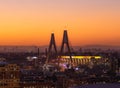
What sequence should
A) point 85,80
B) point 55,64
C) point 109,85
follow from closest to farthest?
1. point 109,85
2. point 85,80
3. point 55,64

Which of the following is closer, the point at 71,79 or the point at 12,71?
the point at 12,71

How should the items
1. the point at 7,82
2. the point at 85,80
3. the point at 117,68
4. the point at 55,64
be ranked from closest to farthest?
the point at 7,82 → the point at 85,80 → the point at 117,68 → the point at 55,64

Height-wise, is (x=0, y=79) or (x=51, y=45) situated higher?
(x=51, y=45)

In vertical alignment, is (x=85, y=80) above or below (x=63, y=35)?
below

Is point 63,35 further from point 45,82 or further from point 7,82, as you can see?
point 7,82

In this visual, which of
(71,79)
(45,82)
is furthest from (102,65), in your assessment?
(45,82)

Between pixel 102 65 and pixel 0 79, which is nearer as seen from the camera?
pixel 0 79

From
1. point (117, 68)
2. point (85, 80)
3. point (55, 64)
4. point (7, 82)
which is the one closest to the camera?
point (7, 82)

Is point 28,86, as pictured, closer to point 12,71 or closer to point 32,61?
point 12,71

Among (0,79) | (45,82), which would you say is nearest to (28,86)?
(45,82)
